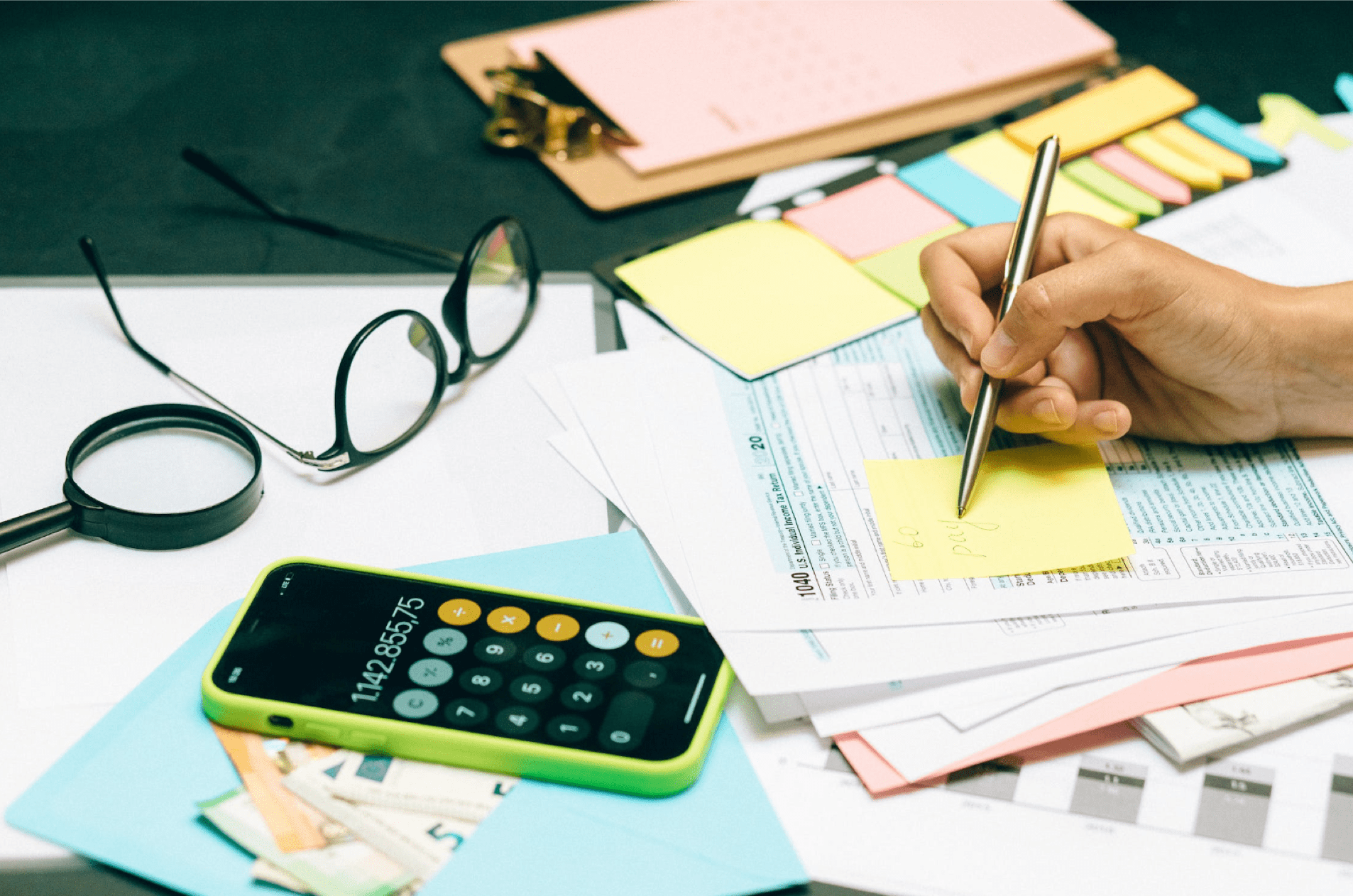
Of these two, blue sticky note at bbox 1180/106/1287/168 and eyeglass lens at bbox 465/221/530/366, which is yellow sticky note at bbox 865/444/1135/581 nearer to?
eyeglass lens at bbox 465/221/530/366

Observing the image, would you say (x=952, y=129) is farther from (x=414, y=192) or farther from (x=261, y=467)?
(x=261, y=467)

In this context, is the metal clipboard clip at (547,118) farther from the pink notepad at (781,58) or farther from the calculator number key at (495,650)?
the calculator number key at (495,650)

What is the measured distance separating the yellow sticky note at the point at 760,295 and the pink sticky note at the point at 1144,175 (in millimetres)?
265

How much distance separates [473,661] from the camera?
0.56m

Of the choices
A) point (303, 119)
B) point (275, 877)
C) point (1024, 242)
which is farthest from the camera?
point (303, 119)

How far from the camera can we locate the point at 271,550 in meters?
0.65

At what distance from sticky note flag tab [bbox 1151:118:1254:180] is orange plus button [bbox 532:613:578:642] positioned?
72 cm

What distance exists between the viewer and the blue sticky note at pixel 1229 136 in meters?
0.98

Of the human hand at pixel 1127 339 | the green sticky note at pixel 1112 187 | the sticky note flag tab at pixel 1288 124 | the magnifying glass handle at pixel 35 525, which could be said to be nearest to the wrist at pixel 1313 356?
the human hand at pixel 1127 339

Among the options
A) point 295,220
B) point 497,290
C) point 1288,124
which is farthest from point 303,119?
point 1288,124

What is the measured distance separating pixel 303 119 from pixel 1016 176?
25.3 inches

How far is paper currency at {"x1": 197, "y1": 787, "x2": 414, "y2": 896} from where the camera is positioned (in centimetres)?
48

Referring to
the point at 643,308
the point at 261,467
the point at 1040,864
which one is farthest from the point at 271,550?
the point at 1040,864

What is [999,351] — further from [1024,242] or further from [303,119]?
[303,119]
